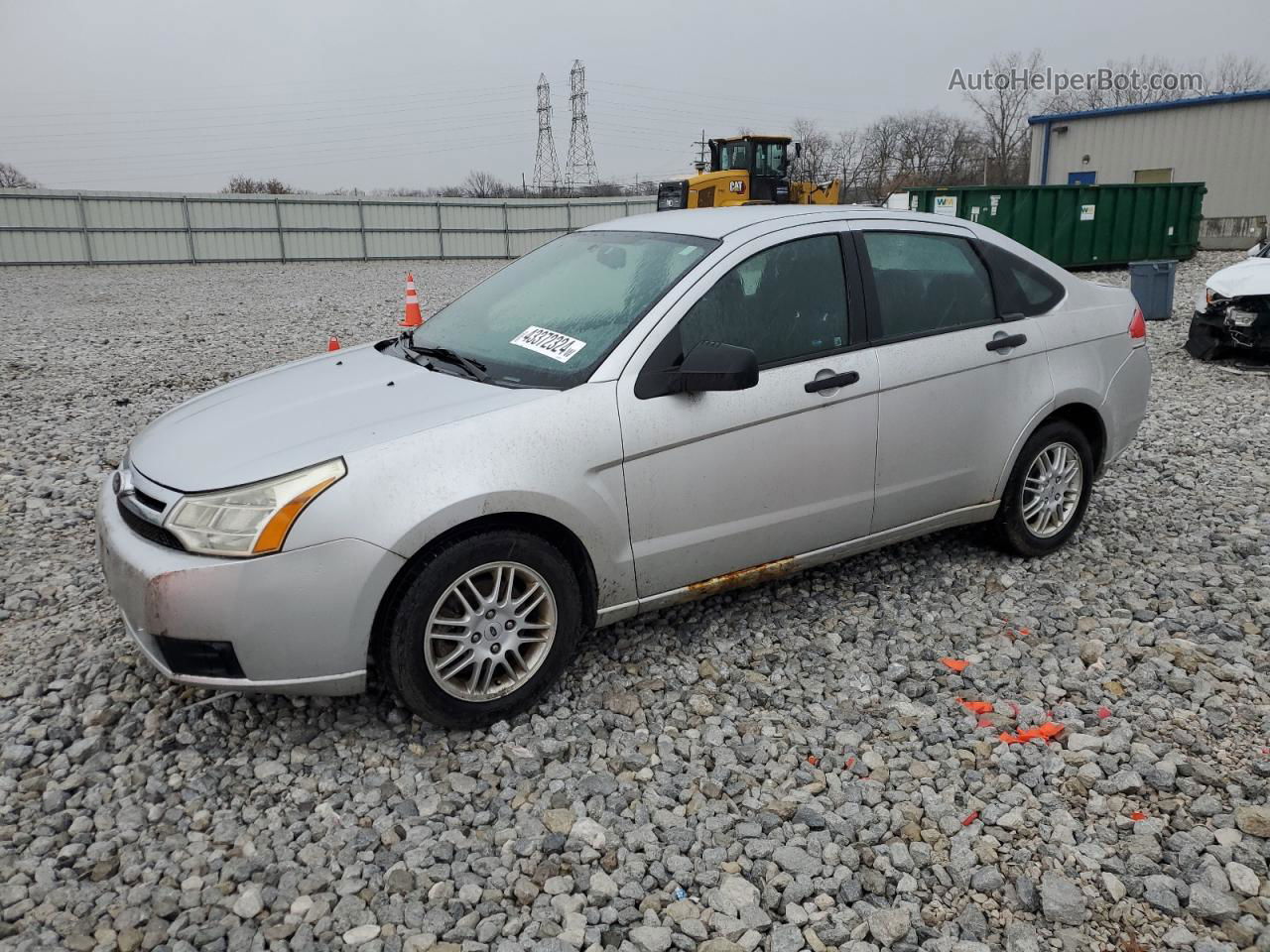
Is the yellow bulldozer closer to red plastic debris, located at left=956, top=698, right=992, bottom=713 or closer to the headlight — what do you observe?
red plastic debris, located at left=956, top=698, right=992, bottom=713

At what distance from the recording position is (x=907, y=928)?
2.48 metres

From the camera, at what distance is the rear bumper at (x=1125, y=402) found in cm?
475

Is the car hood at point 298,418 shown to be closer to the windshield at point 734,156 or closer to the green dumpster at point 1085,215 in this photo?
the green dumpster at point 1085,215

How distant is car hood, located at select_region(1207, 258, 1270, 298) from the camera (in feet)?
31.6

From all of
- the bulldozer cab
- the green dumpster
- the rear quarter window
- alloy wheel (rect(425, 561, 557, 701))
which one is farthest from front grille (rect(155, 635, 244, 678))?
the bulldozer cab

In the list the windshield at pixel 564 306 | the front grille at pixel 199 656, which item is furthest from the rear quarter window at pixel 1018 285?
the front grille at pixel 199 656

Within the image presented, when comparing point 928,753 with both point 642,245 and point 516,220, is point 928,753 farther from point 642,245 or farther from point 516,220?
point 516,220

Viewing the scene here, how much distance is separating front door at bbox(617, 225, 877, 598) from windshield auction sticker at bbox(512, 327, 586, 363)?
10.6 inches

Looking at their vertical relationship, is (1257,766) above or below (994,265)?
below

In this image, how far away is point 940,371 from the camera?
4.09 m

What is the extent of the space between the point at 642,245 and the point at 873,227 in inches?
40.6

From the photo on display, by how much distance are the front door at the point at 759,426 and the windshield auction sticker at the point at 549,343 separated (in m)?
0.27

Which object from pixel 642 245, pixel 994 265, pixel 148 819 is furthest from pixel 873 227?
pixel 148 819

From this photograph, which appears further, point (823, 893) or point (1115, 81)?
point (1115, 81)
